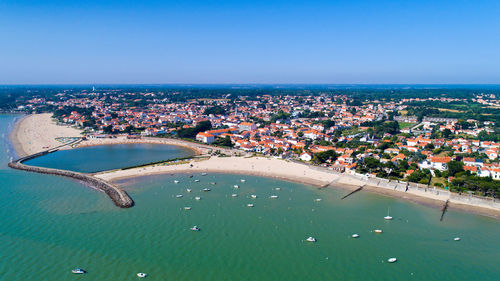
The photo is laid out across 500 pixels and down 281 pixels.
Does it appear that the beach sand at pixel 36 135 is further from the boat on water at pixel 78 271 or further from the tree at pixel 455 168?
the tree at pixel 455 168

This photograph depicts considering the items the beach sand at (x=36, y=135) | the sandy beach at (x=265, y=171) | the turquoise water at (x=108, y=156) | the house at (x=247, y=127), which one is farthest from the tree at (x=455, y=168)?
the beach sand at (x=36, y=135)

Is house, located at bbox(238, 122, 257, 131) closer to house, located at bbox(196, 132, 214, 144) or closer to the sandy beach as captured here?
house, located at bbox(196, 132, 214, 144)

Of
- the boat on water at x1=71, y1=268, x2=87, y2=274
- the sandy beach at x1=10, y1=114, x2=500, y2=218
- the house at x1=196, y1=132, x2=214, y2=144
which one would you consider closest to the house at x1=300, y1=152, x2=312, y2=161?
the sandy beach at x1=10, y1=114, x2=500, y2=218

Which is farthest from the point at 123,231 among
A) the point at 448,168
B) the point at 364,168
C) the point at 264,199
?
the point at 448,168

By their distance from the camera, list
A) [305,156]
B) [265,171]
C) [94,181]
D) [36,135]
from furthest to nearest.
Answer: [36,135] < [305,156] < [265,171] < [94,181]

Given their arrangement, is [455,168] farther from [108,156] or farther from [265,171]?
[108,156]

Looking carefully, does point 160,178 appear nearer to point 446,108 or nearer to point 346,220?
point 346,220

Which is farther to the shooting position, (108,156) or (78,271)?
(108,156)

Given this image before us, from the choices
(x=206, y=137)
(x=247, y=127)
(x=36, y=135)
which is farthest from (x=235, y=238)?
(x=36, y=135)
